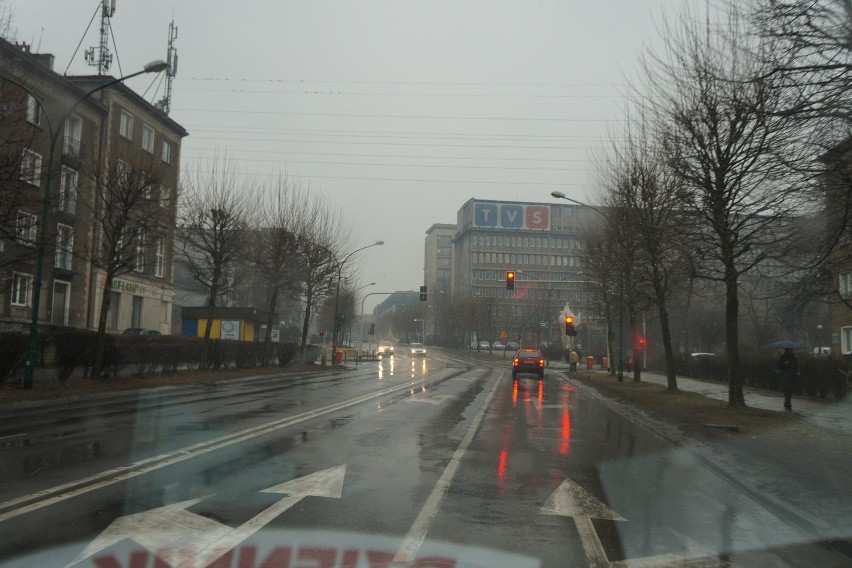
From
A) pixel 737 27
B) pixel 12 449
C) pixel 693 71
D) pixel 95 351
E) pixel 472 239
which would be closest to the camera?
pixel 12 449

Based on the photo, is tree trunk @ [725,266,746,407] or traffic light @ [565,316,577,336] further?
traffic light @ [565,316,577,336]

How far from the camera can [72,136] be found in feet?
125

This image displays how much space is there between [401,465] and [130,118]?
4065cm

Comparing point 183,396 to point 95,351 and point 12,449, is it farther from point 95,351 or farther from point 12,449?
point 12,449

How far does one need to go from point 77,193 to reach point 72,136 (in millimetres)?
10934

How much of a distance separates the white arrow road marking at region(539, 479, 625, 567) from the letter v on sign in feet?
7.90

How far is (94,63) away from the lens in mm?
47031

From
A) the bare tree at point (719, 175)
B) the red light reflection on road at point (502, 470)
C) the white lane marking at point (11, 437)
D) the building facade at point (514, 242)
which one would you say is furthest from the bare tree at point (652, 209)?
the building facade at point (514, 242)

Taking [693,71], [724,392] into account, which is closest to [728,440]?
[693,71]

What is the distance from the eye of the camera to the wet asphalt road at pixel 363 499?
5.56m

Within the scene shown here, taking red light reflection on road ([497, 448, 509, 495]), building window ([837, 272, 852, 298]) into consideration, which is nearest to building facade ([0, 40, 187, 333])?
red light reflection on road ([497, 448, 509, 495])

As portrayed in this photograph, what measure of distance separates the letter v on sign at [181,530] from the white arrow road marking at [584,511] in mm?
2408

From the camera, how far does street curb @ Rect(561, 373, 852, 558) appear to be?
21.3ft

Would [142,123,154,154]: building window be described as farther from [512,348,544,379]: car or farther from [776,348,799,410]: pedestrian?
[776,348,799,410]: pedestrian
